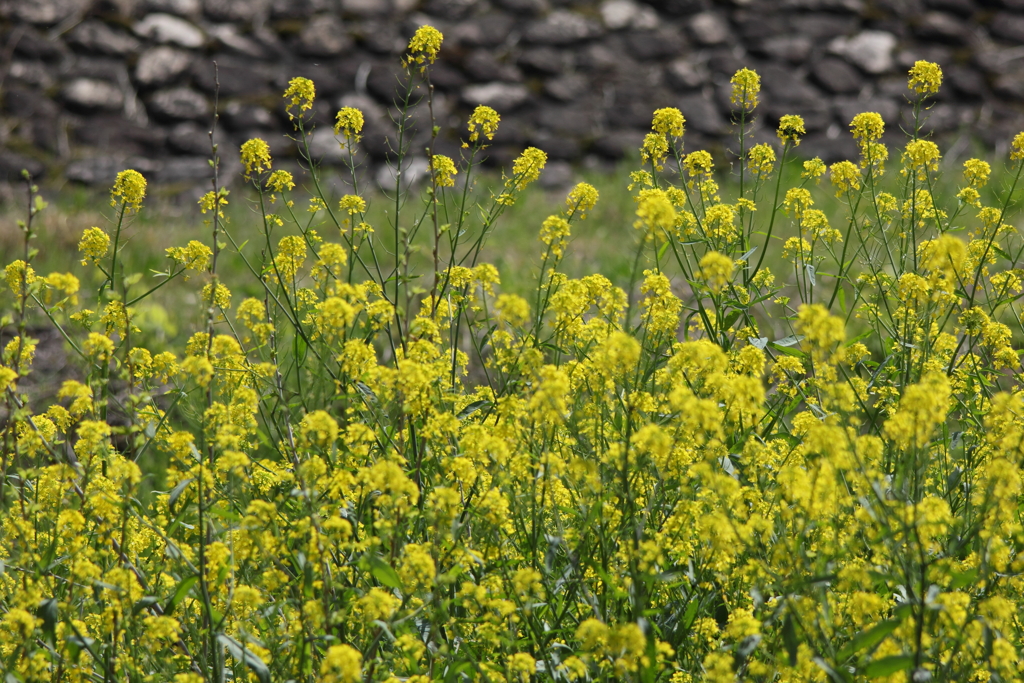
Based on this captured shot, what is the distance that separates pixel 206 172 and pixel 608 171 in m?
4.15

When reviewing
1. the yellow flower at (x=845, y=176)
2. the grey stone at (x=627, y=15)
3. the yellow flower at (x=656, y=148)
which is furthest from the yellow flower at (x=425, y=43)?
the grey stone at (x=627, y=15)

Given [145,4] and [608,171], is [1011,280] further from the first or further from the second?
[145,4]

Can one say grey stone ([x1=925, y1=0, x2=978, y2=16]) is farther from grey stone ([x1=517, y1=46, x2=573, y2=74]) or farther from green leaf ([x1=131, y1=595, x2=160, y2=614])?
green leaf ([x1=131, y1=595, x2=160, y2=614])

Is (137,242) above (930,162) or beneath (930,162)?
beneath

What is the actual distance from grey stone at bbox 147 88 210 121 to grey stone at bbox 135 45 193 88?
0.43 ft

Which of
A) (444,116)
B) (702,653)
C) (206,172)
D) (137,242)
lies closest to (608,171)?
(444,116)

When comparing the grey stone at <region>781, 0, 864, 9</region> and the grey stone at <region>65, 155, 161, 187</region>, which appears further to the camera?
the grey stone at <region>781, 0, 864, 9</region>

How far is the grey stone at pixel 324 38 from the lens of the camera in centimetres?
992

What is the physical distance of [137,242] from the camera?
7.13m

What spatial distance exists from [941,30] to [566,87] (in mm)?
Answer: 4414

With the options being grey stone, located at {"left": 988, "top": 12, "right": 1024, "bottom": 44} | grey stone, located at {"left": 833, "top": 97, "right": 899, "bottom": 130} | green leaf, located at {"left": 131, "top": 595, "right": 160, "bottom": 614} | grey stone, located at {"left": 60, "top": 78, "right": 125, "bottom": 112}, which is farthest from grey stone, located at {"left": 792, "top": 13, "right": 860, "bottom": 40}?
green leaf, located at {"left": 131, "top": 595, "right": 160, "bottom": 614}

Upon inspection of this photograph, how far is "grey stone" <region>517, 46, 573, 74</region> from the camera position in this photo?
10.1 metres

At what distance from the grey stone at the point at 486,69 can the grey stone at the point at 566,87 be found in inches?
14.1

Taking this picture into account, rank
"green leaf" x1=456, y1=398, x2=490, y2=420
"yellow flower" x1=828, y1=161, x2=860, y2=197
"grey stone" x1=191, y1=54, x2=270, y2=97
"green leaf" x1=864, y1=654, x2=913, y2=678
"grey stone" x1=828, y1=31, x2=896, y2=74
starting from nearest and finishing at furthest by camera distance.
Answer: "green leaf" x1=864, y1=654, x2=913, y2=678, "green leaf" x1=456, y1=398, x2=490, y2=420, "yellow flower" x1=828, y1=161, x2=860, y2=197, "grey stone" x1=191, y1=54, x2=270, y2=97, "grey stone" x1=828, y1=31, x2=896, y2=74
